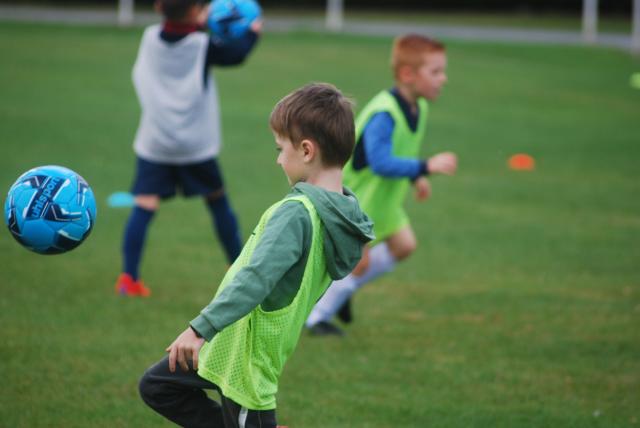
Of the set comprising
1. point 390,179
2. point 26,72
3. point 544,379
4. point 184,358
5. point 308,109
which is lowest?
point 26,72

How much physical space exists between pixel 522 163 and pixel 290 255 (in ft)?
32.3

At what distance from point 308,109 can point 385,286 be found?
13.8 ft

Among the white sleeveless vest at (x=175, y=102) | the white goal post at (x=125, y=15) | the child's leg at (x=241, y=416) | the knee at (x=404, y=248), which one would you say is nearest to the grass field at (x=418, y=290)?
the knee at (x=404, y=248)

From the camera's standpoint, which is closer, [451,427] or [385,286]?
[451,427]

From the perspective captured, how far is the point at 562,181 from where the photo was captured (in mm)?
11852

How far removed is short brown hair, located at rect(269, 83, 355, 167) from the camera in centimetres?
354

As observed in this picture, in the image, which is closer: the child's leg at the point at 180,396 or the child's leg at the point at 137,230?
the child's leg at the point at 180,396

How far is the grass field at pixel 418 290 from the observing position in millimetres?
5102

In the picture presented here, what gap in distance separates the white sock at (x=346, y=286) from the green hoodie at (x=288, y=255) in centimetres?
257

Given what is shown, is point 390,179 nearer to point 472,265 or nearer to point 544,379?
point 544,379

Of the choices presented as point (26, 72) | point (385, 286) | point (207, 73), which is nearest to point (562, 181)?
point (385, 286)

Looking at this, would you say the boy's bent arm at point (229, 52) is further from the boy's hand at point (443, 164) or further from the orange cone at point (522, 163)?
the orange cone at point (522, 163)

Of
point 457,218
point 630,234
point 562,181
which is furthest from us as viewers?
point 562,181

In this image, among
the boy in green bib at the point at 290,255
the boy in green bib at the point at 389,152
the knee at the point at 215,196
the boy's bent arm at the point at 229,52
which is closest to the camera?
the boy in green bib at the point at 290,255
